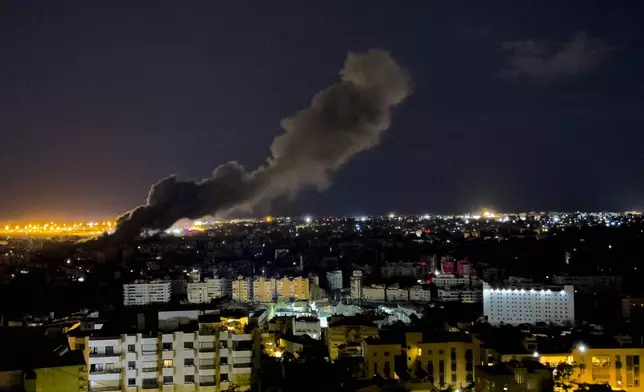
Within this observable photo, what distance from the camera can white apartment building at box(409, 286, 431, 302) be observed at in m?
21.9

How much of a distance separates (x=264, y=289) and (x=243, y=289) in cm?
73

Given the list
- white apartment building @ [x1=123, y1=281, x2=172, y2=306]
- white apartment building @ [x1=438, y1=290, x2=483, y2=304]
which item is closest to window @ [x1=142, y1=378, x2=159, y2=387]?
white apartment building @ [x1=123, y1=281, x2=172, y2=306]

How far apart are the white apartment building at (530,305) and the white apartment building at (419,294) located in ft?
17.6

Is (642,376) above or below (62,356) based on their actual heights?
below

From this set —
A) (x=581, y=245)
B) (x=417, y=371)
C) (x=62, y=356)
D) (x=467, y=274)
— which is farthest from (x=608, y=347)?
(x=581, y=245)

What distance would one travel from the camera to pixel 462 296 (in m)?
20.6

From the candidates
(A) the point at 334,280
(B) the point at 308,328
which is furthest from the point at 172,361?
(A) the point at 334,280

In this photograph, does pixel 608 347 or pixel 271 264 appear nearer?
pixel 608 347

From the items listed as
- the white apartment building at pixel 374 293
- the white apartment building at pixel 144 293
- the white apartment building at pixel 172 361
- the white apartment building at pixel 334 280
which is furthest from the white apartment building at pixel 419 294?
the white apartment building at pixel 172 361

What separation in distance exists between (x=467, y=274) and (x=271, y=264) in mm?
9698

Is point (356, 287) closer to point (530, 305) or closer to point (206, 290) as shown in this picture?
point (206, 290)

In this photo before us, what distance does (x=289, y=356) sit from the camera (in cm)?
947

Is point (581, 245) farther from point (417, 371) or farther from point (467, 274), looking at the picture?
point (417, 371)

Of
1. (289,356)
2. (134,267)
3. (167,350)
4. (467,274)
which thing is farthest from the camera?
(134,267)
